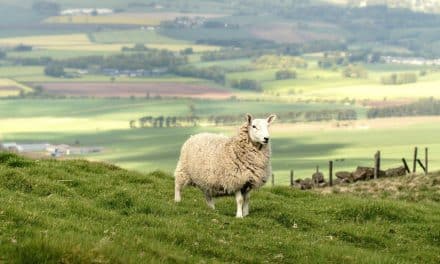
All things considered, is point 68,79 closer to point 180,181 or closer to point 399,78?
point 399,78

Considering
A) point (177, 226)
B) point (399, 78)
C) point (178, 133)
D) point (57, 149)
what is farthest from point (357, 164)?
point (399, 78)

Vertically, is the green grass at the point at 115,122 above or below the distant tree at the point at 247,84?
below

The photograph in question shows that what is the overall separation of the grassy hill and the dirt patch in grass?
145m

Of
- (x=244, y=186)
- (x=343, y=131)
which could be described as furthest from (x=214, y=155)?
(x=343, y=131)

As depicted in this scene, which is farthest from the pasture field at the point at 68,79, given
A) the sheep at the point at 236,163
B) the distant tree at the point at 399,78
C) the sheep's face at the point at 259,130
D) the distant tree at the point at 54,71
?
the sheep's face at the point at 259,130

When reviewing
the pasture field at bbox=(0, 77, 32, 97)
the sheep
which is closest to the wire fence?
the sheep

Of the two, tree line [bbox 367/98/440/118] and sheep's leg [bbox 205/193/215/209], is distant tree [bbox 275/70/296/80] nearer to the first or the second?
tree line [bbox 367/98/440/118]

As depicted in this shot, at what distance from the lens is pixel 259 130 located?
69.7ft

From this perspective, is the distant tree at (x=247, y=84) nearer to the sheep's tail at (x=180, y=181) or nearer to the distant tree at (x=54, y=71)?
the distant tree at (x=54, y=71)

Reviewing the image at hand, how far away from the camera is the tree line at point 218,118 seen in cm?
13938

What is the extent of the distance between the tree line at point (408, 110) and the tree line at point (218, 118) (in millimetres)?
3646

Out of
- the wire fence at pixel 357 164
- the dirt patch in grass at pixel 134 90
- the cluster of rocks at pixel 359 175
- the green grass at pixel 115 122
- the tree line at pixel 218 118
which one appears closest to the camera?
the cluster of rocks at pixel 359 175

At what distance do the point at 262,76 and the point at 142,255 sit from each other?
184314 mm

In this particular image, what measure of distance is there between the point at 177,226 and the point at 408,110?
438ft
